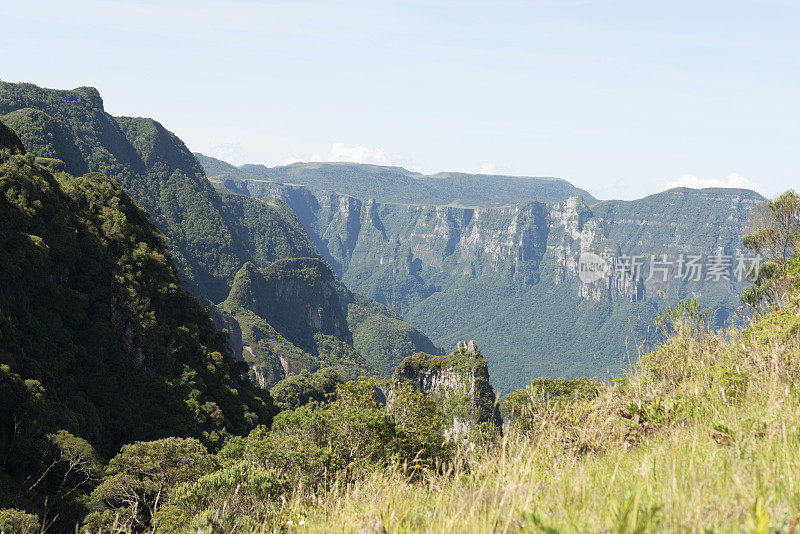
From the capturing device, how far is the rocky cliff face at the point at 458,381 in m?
86.7

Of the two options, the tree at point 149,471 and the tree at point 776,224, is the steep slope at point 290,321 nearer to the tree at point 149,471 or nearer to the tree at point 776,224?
the tree at point 149,471

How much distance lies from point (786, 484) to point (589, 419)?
3060 millimetres

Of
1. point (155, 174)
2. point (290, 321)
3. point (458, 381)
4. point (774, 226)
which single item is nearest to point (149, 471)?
point (774, 226)

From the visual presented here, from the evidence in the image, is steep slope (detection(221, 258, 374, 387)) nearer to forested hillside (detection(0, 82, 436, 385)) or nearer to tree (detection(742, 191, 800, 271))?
forested hillside (detection(0, 82, 436, 385))

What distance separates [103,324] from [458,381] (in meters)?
63.8

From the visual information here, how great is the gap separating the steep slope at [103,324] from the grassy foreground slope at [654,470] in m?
Result: 28.9

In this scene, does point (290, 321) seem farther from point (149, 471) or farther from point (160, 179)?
point (149, 471)

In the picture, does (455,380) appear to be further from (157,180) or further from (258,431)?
(157,180)

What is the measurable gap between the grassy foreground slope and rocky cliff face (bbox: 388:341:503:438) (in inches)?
3077

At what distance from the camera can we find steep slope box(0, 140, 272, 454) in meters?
33.5

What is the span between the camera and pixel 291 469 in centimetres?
1534

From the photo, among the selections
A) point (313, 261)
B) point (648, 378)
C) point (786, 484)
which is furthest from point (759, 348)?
point (313, 261)

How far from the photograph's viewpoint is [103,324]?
4062cm

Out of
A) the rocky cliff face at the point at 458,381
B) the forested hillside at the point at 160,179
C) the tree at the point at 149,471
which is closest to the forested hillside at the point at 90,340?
the tree at the point at 149,471
